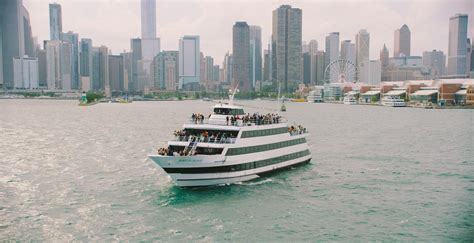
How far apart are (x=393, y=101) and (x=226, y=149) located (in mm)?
130122

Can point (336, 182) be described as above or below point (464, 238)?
below

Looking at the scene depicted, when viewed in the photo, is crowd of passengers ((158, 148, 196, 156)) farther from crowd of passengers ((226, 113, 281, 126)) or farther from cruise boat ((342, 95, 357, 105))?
cruise boat ((342, 95, 357, 105))

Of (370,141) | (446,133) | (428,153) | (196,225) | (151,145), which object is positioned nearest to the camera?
(196,225)

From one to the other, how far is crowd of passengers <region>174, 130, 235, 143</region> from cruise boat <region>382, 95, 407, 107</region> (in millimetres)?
127874

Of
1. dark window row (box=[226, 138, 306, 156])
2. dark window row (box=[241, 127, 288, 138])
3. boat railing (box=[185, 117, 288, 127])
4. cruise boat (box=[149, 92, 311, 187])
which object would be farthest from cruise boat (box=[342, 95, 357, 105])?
boat railing (box=[185, 117, 288, 127])

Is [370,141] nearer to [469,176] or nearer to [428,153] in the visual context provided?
[428,153]

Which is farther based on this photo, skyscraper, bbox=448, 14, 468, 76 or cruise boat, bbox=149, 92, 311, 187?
cruise boat, bbox=149, 92, 311, 187

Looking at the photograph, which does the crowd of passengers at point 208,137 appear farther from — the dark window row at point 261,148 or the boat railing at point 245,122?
the boat railing at point 245,122

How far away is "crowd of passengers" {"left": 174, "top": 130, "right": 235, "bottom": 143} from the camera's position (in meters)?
26.6

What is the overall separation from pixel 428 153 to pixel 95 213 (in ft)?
106

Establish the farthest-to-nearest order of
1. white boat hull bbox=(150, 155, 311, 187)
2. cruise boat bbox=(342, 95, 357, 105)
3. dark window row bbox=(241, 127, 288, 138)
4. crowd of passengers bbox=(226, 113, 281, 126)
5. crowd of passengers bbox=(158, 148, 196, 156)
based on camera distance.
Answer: cruise boat bbox=(342, 95, 357, 105), crowd of passengers bbox=(226, 113, 281, 126), dark window row bbox=(241, 127, 288, 138), crowd of passengers bbox=(158, 148, 196, 156), white boat hull bbox=(150, 155, 311, 187)

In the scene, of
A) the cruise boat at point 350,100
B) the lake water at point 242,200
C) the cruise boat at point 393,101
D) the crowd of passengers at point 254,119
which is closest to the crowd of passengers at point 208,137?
the crowd of passengers at point 254,119

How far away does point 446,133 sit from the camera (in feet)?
194

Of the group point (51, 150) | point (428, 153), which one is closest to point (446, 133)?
point (428, 153)
